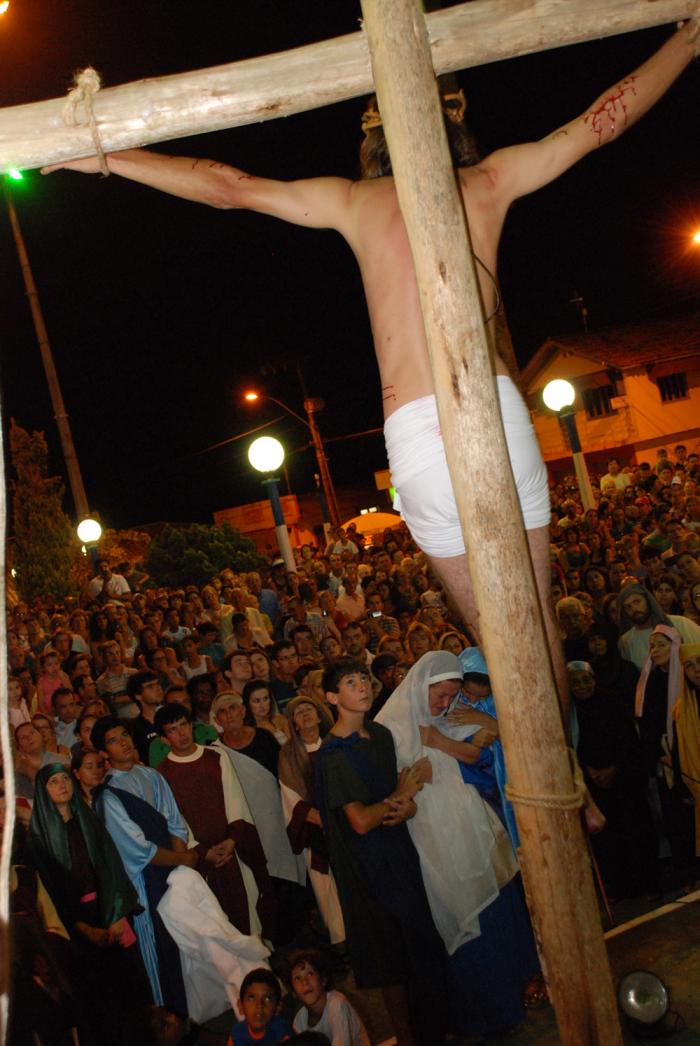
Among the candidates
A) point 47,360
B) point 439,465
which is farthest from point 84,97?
point 47,360

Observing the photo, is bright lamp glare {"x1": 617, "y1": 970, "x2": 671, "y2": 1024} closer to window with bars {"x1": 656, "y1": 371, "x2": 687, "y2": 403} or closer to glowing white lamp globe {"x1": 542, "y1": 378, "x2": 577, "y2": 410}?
glowing white lamp globe {"x1": 542, "y1": 378, "x2": 577, "y2": 410}

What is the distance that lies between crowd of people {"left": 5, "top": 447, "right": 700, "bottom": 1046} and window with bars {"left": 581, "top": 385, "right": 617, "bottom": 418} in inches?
1112

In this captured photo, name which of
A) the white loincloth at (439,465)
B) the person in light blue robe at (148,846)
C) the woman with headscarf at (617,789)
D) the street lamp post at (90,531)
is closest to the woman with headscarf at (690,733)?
the woman with headscarf at (617,789)

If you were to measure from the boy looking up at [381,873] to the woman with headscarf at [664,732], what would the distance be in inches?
79.1

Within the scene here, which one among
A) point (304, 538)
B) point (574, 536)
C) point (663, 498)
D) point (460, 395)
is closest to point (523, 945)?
point (460, 395)

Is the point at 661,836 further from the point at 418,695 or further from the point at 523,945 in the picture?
the point at 418,695

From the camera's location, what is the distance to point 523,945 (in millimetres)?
4617

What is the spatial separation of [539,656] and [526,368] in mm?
35691

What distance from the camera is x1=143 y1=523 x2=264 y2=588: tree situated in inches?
700

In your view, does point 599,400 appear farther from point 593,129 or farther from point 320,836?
point 593,129

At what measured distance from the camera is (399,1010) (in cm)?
429

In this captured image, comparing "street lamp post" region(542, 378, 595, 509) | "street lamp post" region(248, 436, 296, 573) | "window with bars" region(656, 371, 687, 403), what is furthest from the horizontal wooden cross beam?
"window with bars" region(656, 371, 687, 403)

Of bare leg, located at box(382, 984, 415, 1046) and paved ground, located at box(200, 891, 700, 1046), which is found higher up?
bare leg, located at box(382, 984, 415, 1046)

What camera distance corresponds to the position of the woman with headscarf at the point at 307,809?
17.3 feet
